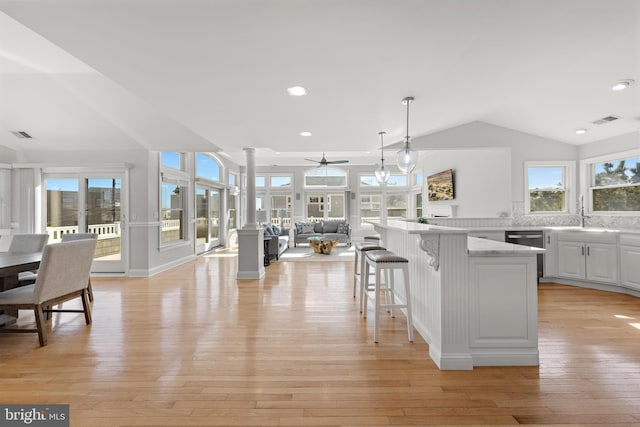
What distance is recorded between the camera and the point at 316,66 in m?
A: 2.48

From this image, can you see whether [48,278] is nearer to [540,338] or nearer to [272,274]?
[272,274]

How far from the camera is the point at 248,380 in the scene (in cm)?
203

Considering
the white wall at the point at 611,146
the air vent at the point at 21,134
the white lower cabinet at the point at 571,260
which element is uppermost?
the air vent at the point at 21,134

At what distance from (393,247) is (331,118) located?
6.03ft

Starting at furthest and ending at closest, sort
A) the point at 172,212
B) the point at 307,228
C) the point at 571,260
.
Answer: the point at 307,228 → the point at 172,212 → the point at 571,260

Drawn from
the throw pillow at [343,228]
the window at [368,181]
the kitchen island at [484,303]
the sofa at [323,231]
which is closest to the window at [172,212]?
the sofa at [323,231]

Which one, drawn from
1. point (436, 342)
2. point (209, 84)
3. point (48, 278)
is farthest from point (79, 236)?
point (436, 342)

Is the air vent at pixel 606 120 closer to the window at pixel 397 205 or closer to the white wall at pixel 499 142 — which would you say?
the white wall at pixel 499 142

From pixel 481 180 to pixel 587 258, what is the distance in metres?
2.18

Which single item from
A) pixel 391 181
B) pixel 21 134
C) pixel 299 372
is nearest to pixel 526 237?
pixel 299 372

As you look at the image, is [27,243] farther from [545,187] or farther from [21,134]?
[545,187]

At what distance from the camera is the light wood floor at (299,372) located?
1697 mm

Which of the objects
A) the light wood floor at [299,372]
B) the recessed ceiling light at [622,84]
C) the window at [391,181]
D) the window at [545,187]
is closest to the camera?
the light wood floor at [299,372]

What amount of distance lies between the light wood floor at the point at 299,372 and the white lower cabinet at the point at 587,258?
55cm
